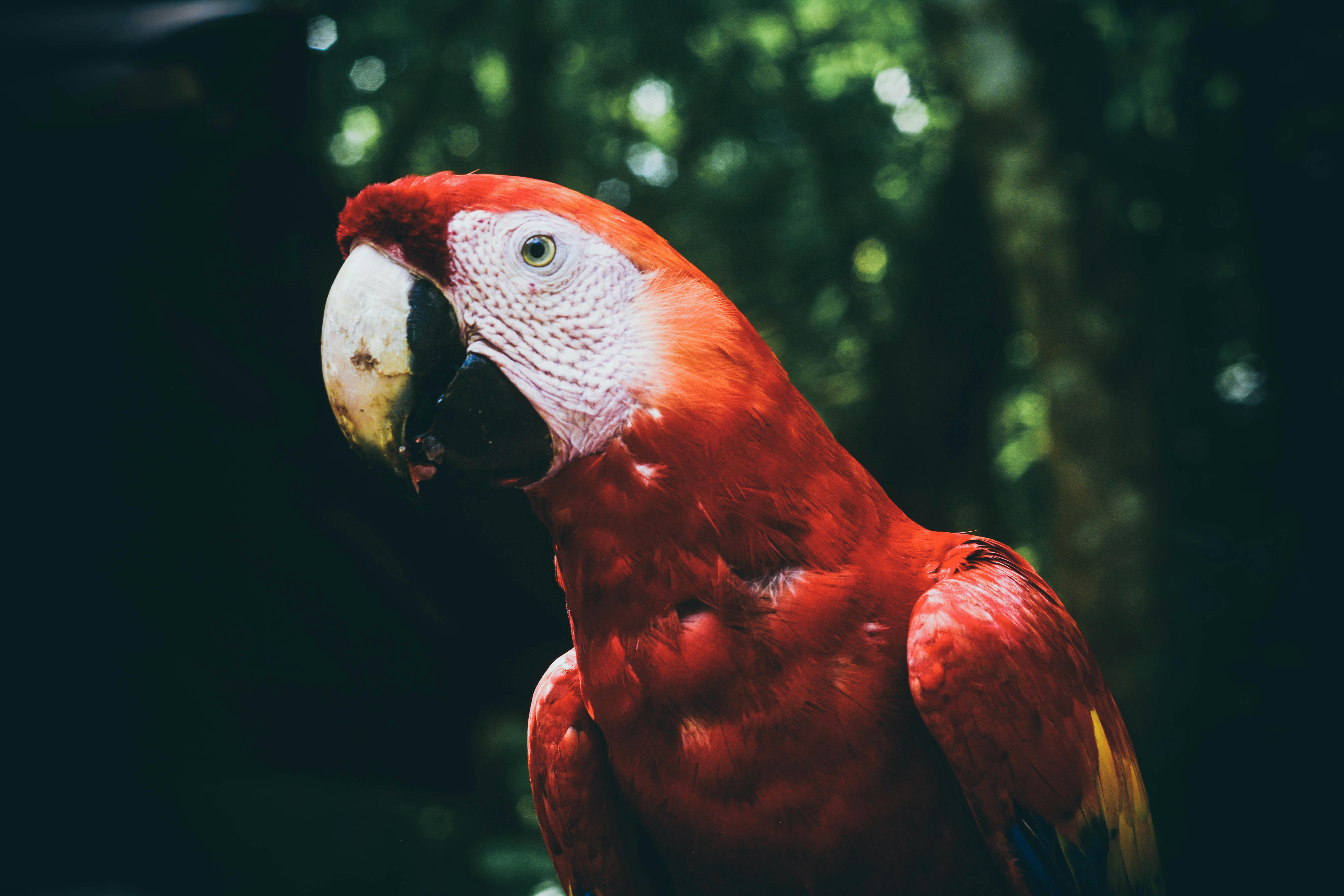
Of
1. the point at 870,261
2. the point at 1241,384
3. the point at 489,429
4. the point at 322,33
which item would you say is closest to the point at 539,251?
the point at 489,429

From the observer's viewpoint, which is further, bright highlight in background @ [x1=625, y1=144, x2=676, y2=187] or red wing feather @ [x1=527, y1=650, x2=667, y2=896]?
bright highlight in background @ [x1=625, y1=144, x2=676, y2=187]

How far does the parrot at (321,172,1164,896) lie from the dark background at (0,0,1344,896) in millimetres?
1670

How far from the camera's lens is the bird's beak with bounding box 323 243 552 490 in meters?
0.94

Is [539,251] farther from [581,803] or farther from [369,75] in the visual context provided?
[369,75]

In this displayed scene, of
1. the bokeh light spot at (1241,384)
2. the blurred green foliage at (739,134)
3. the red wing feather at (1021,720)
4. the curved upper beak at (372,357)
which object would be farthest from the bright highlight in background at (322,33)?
the bokeh light spot at (1241,384)

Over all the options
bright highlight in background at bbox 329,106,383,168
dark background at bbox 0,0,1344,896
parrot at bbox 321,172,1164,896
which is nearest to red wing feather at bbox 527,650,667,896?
parrot at bbox 321,172,1164,896

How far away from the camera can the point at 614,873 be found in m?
1.13

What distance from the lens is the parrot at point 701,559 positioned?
0.91m

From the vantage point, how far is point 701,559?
3.01ft

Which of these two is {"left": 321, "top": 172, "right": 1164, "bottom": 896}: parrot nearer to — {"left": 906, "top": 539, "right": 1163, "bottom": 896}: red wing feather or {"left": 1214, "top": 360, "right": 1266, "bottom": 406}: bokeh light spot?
{"left": 906, "top": 539, "right": 1163, "bottom": 896}: red wing feather

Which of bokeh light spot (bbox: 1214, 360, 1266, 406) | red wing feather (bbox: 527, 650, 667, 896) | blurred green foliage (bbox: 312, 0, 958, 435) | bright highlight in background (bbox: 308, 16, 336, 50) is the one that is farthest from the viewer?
blurred green foliage (bbox: 312, 0, 958, 435)

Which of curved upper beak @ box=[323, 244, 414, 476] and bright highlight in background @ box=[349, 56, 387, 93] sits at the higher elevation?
bright highlight in background @ box=[349, 56, 387, 93]

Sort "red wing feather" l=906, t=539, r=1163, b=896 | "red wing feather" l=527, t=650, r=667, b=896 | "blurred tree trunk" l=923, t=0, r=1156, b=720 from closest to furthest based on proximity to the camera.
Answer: "red wing feather" l=906, t=539, r=1163, b=896 < "red wing feather" l=527, t=650, r=667, b=896 < "blurred tree trunk" l=923, t=0, r=1156, b=720

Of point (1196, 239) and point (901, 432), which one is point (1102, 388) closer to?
point (1196, 239)
